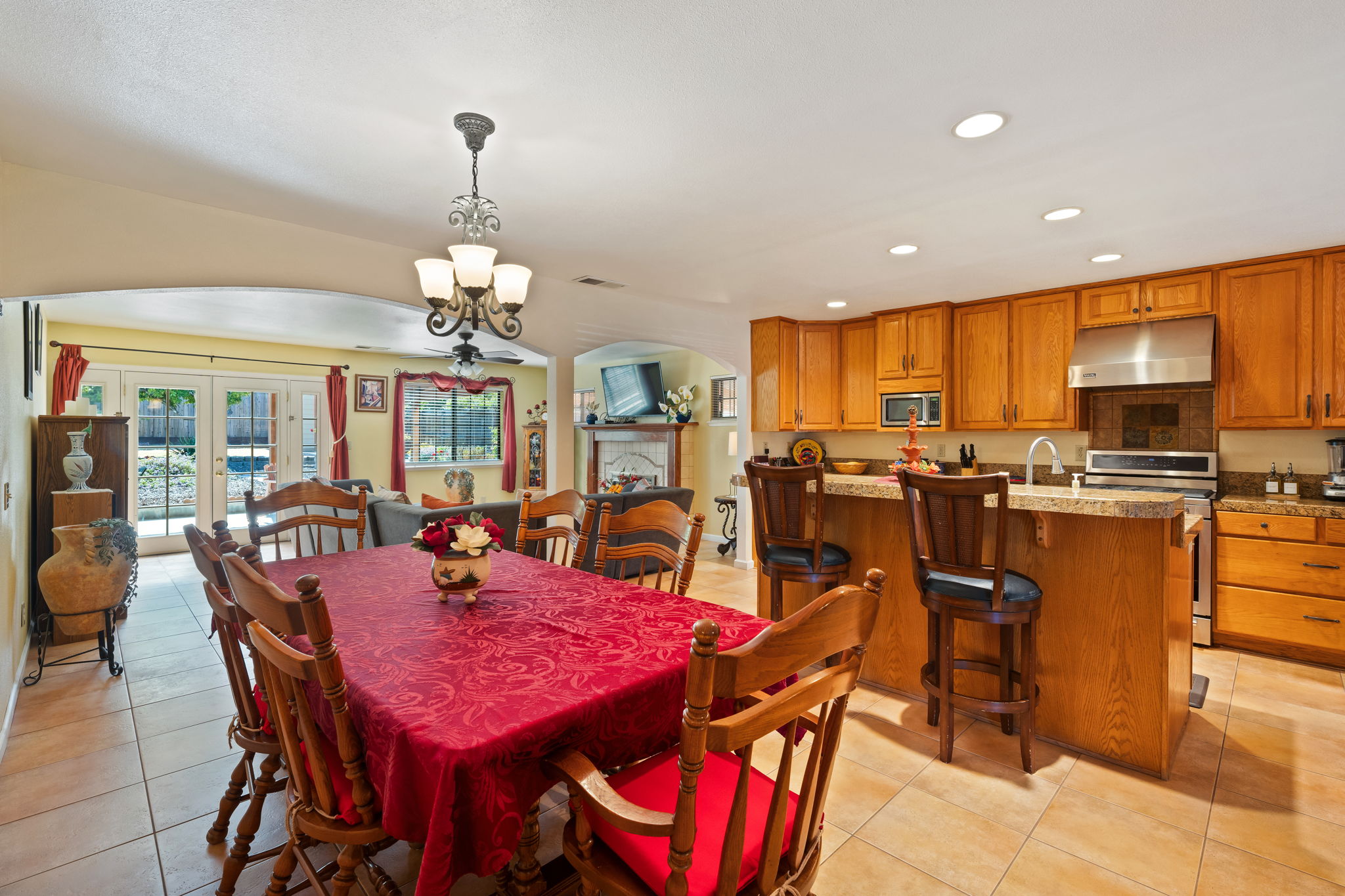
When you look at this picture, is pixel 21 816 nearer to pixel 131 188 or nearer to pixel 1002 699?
pixel 131 188

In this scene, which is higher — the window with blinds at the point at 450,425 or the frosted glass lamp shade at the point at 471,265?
the frosted glass lamp shade at the point at 471,265

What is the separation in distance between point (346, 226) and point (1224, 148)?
3.77 meters

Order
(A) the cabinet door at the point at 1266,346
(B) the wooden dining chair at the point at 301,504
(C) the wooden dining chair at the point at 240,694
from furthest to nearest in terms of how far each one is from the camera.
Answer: (A) the cabinet door at the point at 1266,346 < (B) the wooden dining chair at the point at 301,504 < (C) the wooden dining chair at the point at 240,694

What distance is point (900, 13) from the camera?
1556 millimetres

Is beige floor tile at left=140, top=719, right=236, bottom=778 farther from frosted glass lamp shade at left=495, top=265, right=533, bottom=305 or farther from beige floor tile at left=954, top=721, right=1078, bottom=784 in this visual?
beige floor tile at left=954, top=721, right=1078, bottom=784

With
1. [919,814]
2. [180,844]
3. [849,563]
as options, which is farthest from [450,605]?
[849,563]

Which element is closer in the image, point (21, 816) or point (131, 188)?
point (21, 816)

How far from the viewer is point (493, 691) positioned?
3.82 ft

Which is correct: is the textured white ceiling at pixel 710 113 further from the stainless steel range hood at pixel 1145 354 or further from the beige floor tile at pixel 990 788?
the beige floor tile at pixel 990 788

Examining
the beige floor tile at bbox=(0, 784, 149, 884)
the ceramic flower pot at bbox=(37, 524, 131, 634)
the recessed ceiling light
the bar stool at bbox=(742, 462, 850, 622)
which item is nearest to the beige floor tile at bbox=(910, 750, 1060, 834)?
the bar stool at bbox=(742, 462, 850, 622)

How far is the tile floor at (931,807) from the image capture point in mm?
1711

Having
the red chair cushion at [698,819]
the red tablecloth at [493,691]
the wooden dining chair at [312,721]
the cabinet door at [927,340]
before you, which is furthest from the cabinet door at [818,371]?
the wooden dining chair at [312,721]

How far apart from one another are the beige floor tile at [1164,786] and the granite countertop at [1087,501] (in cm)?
94

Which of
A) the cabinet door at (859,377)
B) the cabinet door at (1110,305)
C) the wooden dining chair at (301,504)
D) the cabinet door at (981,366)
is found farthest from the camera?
the cabinet door at (859,377)
